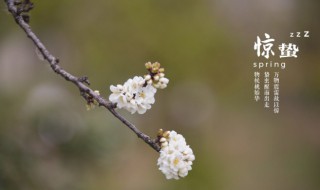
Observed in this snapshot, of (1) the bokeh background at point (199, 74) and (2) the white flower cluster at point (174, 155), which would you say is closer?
(2) the white flower cluster at point (174, 155)

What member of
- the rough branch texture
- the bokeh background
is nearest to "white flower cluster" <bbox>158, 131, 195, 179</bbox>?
the rough branch texture

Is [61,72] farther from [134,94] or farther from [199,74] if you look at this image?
[199,74]

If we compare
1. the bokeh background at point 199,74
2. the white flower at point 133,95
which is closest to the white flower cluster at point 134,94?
the white flower at point 133,95

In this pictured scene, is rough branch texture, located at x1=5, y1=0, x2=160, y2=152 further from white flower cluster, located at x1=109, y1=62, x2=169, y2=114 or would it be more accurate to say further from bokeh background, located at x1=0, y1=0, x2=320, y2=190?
bokeh background, located at x1=0, y1=0, x2=320, y2=190

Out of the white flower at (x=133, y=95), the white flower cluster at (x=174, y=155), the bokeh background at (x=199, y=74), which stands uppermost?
the bokeh background at (x=199, y=74)

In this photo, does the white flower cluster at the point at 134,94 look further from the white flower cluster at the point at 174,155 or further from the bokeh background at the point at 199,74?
the bokeh background at the point at 199,74

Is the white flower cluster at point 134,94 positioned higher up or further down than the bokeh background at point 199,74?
further down

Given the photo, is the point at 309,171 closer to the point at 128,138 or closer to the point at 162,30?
the point at 162,30
